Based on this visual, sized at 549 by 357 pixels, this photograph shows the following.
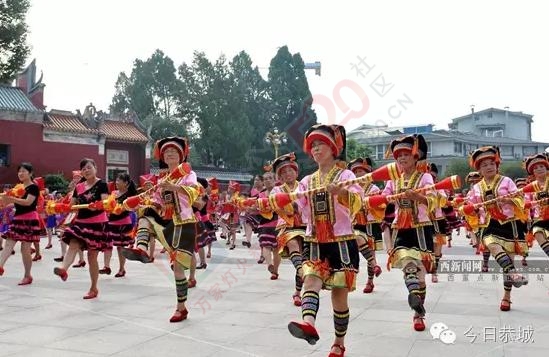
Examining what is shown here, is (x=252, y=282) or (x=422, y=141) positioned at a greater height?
(x=422, y=141)

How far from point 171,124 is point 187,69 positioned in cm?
547

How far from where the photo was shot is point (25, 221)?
8.89 meters

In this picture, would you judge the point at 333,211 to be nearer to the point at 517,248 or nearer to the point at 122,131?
the point at 517,248

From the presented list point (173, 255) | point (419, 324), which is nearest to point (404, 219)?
point (419, 324)

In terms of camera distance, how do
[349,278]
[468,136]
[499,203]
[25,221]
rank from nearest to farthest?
[349,278] < [499,203] < [25,221] < [468,136]

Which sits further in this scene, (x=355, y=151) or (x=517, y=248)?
(x=355, y=151)

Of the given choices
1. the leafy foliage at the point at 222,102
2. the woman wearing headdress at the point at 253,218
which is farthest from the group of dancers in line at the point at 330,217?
the leafy foliage at the point at 222,102

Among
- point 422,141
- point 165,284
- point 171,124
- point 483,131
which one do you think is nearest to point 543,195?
point 422,141

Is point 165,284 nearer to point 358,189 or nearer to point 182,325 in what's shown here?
point 182,325

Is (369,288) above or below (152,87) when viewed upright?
below

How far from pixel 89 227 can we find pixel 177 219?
6.71 ft

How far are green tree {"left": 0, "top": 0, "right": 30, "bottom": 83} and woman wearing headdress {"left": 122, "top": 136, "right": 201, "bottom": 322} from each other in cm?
2246

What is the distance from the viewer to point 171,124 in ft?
134

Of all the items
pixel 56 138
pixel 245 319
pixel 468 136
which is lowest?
pixel 245 319
